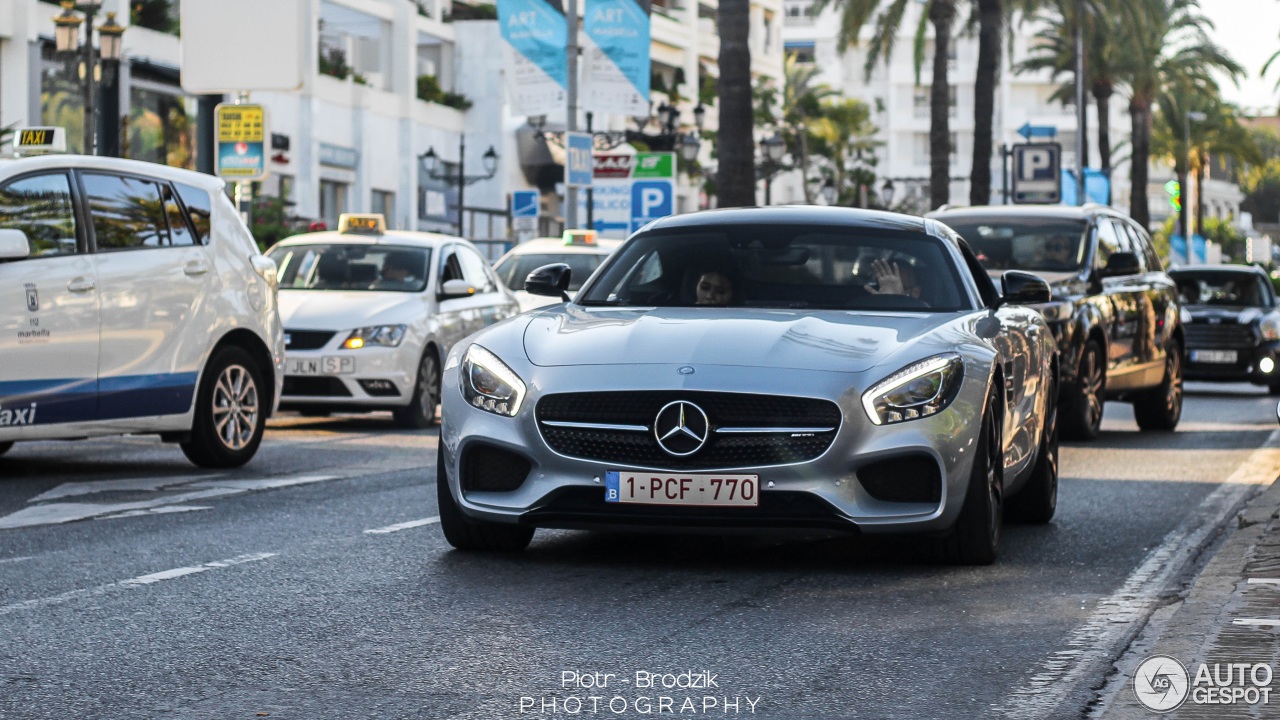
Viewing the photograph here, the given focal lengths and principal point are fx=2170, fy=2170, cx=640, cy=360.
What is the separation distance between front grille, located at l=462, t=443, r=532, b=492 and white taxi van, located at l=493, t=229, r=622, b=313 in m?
14.5

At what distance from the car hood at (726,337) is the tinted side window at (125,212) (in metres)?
4.26

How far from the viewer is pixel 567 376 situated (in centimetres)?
797

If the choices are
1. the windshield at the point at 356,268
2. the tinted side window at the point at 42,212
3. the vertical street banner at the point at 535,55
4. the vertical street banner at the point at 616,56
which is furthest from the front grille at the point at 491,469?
the vertical street banner at the point at 535,55

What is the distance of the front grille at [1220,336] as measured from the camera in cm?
2588

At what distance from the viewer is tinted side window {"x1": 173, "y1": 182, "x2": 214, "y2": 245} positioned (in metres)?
12.8

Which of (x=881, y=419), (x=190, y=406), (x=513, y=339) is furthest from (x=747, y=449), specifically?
(x=190, y=406)

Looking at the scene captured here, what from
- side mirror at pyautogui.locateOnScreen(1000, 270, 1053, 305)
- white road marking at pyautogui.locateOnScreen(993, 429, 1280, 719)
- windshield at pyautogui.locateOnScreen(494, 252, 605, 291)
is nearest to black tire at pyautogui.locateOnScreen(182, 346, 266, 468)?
side mirror at pyautogui.locateOnScreen(1000, 270, 1053, 305)

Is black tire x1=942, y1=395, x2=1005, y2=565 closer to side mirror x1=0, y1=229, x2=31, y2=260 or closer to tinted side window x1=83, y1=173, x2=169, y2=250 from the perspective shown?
side mirror x1=0, y1=229, x2=31, y2=260

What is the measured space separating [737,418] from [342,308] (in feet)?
33.0

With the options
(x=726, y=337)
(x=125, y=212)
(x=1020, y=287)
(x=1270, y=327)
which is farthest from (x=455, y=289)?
(x=1270, y=327)

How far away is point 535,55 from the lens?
106 ft

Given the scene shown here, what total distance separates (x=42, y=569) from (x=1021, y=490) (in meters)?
4.52

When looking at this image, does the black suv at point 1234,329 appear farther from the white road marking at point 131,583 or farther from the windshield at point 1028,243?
the white road marking at point 131,583

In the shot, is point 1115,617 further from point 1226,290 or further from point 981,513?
point 1226,290
